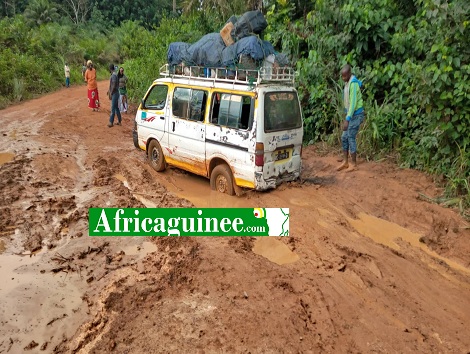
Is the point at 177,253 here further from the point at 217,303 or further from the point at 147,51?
the point at 147,51

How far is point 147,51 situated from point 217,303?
47.4 ft

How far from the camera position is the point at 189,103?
7215mm

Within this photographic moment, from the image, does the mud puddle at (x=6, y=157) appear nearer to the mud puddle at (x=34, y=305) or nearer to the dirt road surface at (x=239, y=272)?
the dirt road surface at (x=239, y=272)

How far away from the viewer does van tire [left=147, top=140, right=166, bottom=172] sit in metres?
8.13

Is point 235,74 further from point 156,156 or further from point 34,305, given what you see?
point 34,305

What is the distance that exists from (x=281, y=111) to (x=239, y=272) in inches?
112

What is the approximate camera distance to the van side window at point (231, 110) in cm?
630

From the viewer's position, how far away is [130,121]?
13617mm

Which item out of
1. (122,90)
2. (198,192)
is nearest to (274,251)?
(198,192)

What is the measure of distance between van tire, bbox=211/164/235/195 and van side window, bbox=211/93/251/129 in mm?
736

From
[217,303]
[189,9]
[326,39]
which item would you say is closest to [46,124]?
[189,9]

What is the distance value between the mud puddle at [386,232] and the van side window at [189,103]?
9.78 feet

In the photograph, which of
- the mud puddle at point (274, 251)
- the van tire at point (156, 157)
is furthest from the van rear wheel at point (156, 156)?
the mud puddle at point (274, 251)

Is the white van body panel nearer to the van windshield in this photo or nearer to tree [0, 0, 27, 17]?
the van windshield
